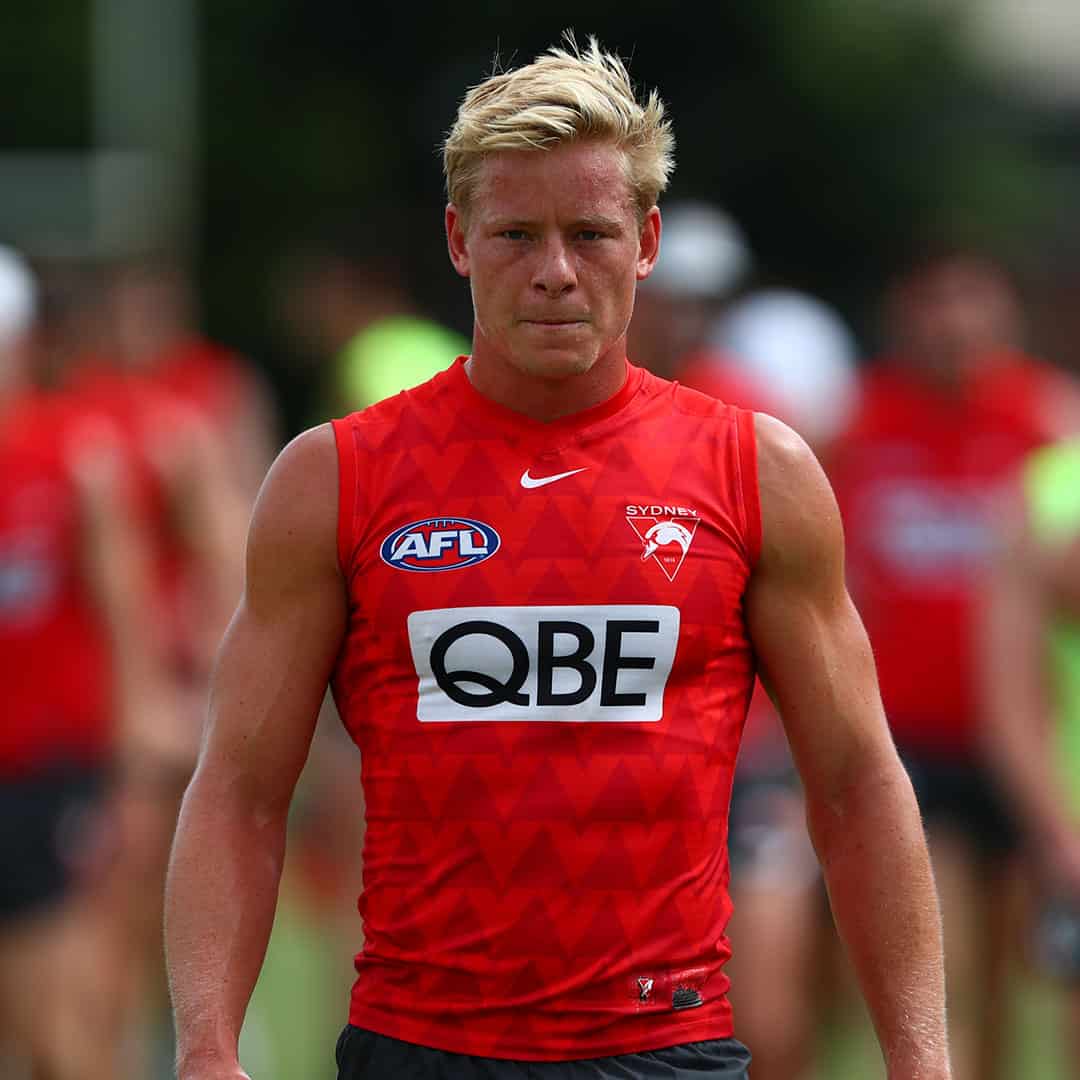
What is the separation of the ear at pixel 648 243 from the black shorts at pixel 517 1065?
1267 mm

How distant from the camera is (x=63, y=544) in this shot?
26.2 feet

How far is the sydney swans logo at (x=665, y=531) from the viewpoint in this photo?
3936mm

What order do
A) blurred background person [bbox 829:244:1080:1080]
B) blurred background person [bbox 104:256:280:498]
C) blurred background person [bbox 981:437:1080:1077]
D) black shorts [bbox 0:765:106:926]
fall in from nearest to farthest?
blurred background person [bbox 981:437:1080:1077] < black shorts [bbox 0:765:106:926] < blurred background person [bbox 829:244:1080:1080] < blurred background person [bbox 104:256:280:498]

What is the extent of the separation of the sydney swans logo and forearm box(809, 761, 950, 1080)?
0.50 meters

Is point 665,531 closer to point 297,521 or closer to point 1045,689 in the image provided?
point 297,521

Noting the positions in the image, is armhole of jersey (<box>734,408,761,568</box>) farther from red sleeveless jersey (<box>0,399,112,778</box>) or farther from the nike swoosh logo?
red sleeveless jersey (<box>0,399,112,778</box>)

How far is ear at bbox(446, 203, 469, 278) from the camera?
4.05 meters

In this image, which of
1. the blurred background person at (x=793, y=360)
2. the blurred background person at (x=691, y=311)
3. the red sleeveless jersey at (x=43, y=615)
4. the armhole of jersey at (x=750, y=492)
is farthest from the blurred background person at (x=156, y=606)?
the armhole of jersey at (x=750, y=492)

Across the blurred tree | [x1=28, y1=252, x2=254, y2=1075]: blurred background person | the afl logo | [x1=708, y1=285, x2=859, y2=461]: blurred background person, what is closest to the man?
the afl logo

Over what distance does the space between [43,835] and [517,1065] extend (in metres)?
4.17

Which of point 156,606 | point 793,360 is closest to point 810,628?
point 156,606

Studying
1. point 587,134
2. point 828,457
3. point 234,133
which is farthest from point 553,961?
point 234,133

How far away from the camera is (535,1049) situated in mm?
3889

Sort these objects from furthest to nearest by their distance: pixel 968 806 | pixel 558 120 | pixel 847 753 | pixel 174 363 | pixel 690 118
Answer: pixel 690 118 < pixel 174 363 < pixel 968 806 < pixel 847 753 < pixel 558 120
